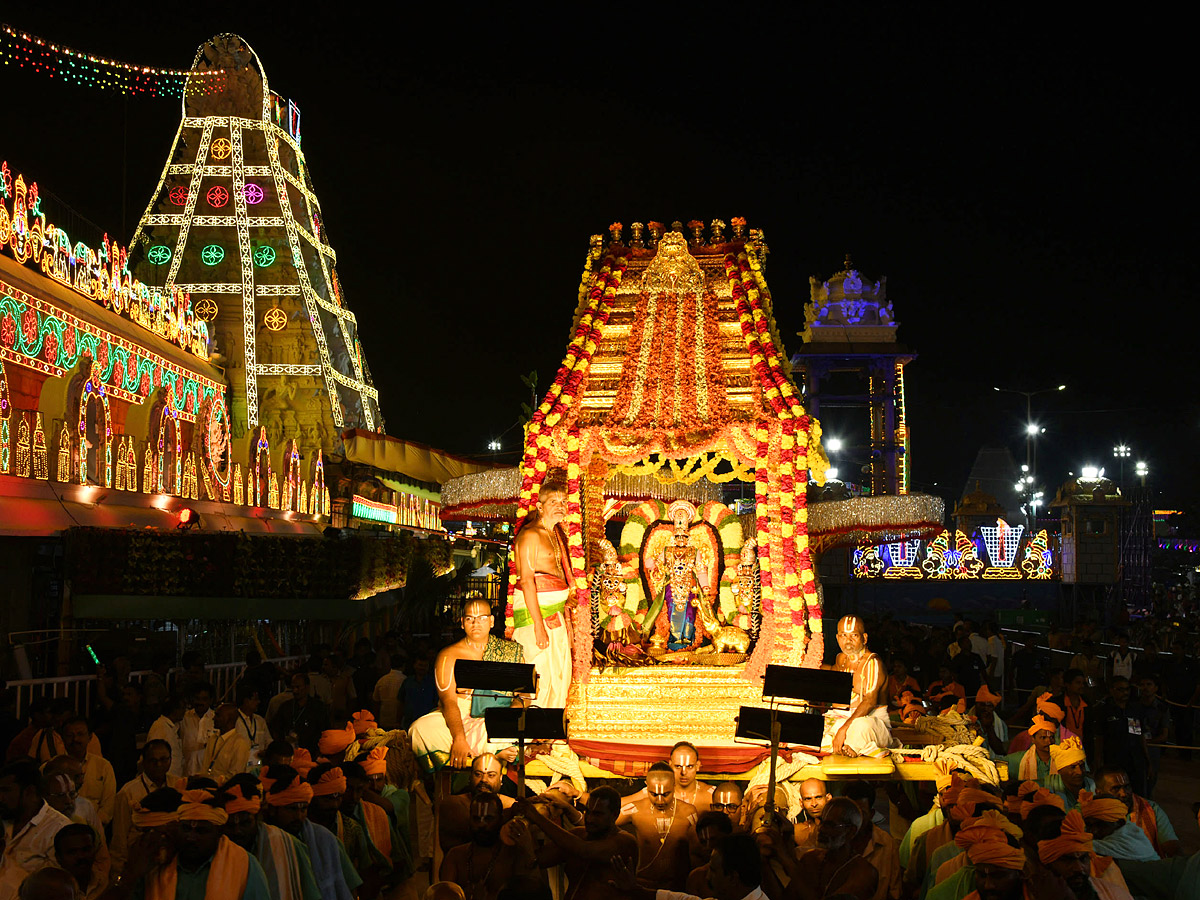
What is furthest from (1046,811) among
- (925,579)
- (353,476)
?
(353,476)

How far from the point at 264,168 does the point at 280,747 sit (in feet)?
103

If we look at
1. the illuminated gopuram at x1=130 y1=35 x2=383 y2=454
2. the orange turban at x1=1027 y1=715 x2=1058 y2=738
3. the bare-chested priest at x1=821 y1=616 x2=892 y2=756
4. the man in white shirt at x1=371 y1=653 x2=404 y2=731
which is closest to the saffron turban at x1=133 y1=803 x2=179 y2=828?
the orange turban at x1=1027 y1=715 x2=1058 y2=738

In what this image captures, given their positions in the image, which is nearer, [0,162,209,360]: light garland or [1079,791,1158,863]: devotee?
[1079,791,1158,863]: devotee

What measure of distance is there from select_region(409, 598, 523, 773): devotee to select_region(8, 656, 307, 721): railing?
3.00 metres

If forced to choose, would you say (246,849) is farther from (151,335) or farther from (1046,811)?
(151,335)

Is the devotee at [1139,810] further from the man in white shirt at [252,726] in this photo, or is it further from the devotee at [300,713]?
the devotee at [300,713]

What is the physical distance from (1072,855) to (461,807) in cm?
326

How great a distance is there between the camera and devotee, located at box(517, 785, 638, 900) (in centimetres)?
512

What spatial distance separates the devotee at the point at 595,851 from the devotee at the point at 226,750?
10.6ft

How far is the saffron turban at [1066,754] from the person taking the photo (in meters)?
7.10

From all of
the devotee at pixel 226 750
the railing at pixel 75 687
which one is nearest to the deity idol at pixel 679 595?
the railing at pixel 75 687

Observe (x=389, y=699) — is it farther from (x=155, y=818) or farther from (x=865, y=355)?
(x=865, y=355)

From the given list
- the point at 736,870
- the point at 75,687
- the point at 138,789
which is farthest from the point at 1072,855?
the point at 75,687

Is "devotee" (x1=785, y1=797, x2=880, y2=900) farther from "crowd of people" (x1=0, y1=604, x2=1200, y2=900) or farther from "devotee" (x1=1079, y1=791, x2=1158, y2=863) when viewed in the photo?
"devotee" (x1=1079, y1=791, x2=1158, y2=863)
